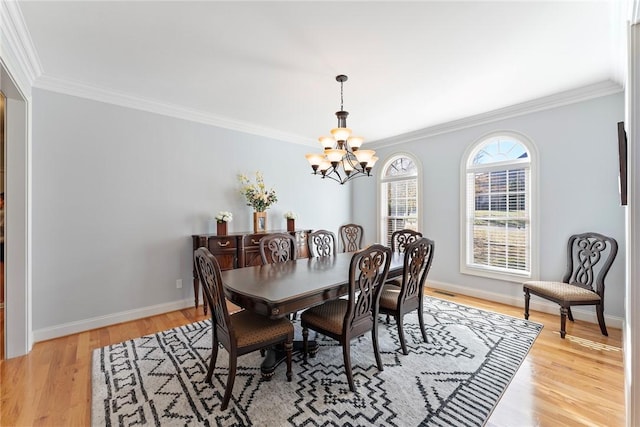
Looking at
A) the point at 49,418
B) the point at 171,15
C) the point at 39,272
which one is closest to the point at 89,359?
the point at 49,418

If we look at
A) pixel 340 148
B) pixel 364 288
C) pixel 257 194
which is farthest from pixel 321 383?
pixel 257 194

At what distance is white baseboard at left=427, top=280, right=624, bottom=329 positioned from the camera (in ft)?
10.4

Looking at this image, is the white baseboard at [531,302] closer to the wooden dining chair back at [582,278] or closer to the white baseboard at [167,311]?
the white baseboard at [167,311]

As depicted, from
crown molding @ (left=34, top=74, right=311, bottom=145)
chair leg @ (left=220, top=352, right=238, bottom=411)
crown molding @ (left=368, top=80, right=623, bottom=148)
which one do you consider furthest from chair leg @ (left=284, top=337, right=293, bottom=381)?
crown molding @ (left=368, top=80, right=623, bottom=148)

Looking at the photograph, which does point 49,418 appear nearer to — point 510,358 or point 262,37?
point 262,37

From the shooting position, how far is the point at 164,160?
145 inches

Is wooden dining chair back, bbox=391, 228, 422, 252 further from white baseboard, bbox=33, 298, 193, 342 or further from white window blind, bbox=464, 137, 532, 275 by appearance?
white baseboard, bbox=33, 298, 193, 342

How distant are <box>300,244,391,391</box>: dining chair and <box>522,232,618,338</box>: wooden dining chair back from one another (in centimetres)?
214

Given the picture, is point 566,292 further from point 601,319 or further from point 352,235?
point 352,235

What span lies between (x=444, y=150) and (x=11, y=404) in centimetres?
549

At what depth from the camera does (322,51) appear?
2.45 m

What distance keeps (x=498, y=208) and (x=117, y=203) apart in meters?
5.06

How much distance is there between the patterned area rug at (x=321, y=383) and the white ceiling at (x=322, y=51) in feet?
8.90

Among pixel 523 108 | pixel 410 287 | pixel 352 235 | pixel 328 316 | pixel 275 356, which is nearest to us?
pixel 328 316
